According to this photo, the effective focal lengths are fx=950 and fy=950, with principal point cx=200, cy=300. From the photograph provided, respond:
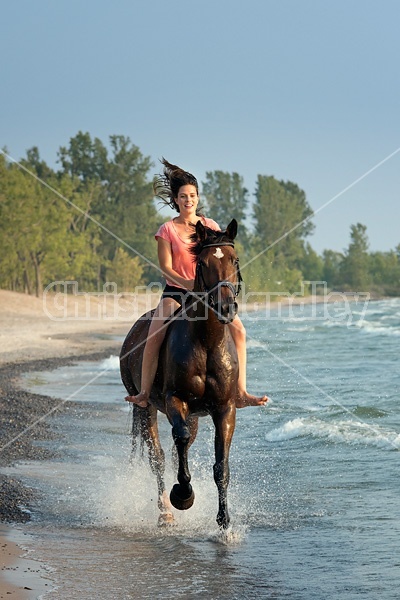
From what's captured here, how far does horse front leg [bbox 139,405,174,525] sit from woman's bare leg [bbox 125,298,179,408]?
1.00 meters

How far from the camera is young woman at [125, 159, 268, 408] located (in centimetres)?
850

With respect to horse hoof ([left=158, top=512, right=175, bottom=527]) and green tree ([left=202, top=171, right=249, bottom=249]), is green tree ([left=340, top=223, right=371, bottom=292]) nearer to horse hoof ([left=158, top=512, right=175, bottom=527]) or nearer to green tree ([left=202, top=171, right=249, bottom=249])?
green tree ([left=202, top=171, right=249, bottom=249])

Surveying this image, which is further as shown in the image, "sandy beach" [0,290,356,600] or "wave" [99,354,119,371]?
"wave" [99,354,119,371]

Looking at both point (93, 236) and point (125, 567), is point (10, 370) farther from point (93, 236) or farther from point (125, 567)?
point (93, 236)

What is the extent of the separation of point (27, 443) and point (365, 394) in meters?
9.15

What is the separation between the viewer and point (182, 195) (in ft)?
28.3

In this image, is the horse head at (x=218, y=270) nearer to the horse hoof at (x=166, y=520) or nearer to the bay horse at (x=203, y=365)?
the bay horse at (x=203, y=365)

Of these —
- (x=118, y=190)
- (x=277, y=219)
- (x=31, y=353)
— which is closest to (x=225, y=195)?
(x=277, y=219)

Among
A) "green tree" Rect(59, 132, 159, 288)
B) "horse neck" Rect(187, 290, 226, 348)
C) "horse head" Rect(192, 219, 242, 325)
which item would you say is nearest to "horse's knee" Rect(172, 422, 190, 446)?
"horse neck" Rect(187, 290, 226, 348)

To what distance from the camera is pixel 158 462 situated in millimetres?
9547

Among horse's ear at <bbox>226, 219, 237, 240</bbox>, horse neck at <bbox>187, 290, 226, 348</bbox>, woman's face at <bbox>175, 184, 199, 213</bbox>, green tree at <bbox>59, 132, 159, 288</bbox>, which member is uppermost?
green tree at <bbox>59, 132, 159, 288</bbox>

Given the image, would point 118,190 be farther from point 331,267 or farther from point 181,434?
point 181,434

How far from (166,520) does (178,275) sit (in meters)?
2.35

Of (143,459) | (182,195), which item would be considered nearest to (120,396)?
(143,459)
